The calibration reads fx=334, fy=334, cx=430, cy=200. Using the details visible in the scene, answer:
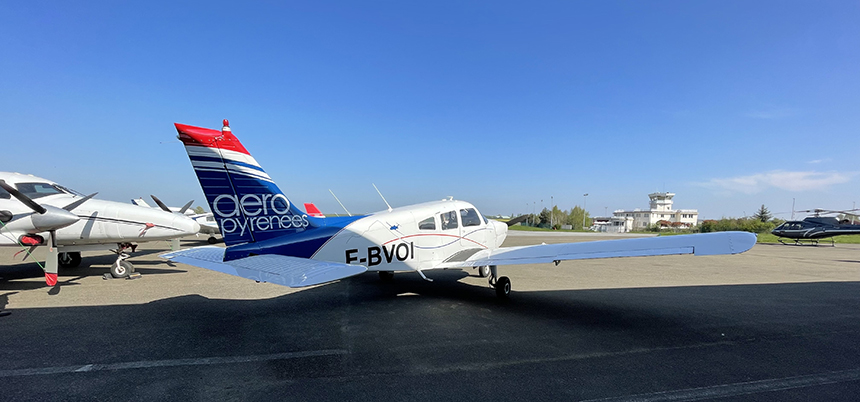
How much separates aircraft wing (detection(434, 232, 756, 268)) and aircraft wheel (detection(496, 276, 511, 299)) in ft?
1.84

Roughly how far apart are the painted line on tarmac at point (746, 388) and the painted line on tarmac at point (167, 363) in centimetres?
320

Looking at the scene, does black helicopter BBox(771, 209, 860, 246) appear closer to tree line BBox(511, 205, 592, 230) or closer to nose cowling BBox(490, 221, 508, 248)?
nose cowling BBox(490, 221, 508, 248)

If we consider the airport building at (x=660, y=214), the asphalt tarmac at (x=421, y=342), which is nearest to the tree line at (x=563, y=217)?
the airport building at (x=660, y=214)

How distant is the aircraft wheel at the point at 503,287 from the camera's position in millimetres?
7012

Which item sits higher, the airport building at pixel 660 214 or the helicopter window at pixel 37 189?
the helicopter window at pixel 37 189

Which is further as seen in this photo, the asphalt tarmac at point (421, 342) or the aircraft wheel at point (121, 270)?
the aircraft wheel at point (121, 270)

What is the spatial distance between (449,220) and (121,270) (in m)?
8.74

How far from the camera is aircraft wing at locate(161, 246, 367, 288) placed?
148 inches

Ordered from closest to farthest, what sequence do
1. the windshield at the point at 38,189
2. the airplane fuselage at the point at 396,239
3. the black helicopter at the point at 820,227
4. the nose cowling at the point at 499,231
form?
the airplane fuselage at the point at 396,239 → the windshield at the point at 38,189 → the nose cowling at the point at 499,231 → the black helicopter at the point at 820,227

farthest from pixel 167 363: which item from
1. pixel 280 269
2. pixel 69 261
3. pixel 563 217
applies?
pixel 563 217

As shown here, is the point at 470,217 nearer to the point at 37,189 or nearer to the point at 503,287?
the point at 503,287

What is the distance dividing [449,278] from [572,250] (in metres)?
4.44

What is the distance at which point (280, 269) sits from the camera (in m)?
4.32

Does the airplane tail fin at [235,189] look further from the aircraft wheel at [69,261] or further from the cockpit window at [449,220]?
the aircraft wheel at [69,261]
